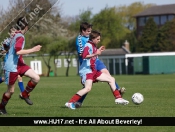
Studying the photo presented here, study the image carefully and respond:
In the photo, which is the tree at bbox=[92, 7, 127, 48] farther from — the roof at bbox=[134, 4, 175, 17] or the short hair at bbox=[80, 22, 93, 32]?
the short hair at bbox=[80, 22, 93, 32]

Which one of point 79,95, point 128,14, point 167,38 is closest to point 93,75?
point 79,95

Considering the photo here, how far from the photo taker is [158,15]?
117m

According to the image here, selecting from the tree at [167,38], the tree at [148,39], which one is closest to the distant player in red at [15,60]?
the tree at [167,38]

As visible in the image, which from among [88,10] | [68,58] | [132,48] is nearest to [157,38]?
[132,48]

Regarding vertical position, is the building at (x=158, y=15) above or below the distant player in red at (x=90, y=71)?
above

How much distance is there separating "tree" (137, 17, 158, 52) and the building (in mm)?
15642

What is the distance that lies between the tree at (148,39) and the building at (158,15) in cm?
1564

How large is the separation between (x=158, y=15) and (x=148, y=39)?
68.1ft

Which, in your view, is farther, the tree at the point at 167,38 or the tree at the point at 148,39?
the tree at the point at 148,39

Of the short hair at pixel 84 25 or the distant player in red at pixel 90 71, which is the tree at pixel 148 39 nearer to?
the short hair at pixel 84 25

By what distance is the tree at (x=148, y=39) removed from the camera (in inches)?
3816

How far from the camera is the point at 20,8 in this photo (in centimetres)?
4691

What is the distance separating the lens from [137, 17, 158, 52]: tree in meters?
Result: 96.9

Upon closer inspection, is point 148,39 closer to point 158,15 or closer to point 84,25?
point 158,15
